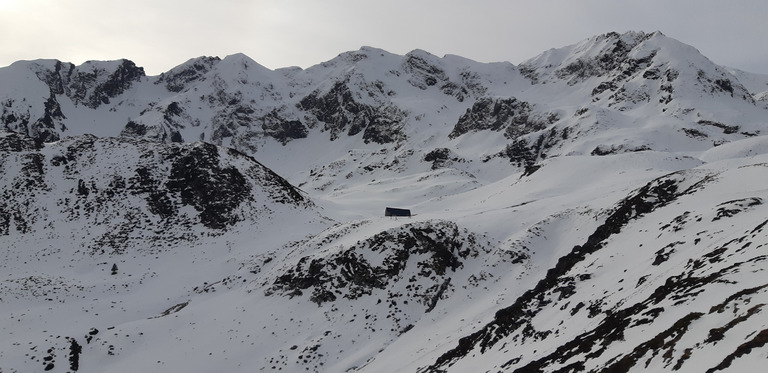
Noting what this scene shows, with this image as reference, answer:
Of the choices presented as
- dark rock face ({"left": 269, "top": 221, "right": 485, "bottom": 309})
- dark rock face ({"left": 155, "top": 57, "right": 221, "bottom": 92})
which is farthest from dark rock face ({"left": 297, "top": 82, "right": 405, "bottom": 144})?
dark rock face ({"left": 269, "top": 221, "right": 485, "bottom": 309})

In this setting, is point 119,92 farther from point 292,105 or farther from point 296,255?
point 296,255

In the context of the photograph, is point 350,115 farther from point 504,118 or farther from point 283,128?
point 504,118

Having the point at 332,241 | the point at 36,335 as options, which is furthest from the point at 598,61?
the point at 36,335

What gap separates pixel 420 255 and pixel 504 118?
88.8m

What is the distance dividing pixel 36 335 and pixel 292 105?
457 ft

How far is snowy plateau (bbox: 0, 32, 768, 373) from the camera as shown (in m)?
17.1

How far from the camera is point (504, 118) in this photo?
4577 inches

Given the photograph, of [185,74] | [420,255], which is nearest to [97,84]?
[185,74]

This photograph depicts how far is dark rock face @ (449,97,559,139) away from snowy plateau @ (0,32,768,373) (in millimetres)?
7256

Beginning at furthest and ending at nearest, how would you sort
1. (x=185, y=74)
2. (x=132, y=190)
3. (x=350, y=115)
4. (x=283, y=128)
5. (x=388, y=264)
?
(x=185, y=74) < (x=283, y=128) < (x=350, y=115) < (x=132, y=190) < (x=388, y=264)

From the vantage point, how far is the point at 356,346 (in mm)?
28953

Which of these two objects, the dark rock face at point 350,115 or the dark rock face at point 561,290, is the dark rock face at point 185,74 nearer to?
the dark rock face at point 350,115

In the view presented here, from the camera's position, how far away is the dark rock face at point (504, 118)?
108 meters

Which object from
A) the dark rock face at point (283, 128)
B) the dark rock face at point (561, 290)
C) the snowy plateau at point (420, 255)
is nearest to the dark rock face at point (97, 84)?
the dark rock face at point (283, 128)
